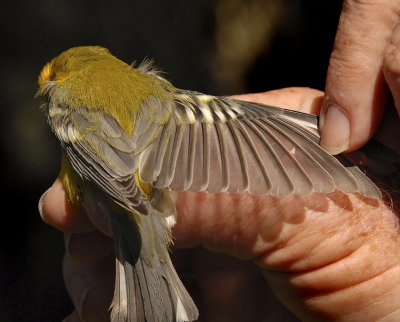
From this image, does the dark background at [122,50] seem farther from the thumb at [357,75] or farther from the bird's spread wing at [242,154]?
the thumb at [357,75]

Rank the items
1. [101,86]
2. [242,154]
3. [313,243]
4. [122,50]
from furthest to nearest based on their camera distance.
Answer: [122,50]
[101,86]
[242,154]
[313,243]

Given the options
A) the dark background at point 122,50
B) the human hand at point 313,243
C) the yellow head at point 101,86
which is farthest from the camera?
the dark background at point 122,50

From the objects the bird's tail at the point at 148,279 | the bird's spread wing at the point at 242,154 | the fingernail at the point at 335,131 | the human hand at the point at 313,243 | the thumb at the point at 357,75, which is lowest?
the bird's tail at the point at 148,279

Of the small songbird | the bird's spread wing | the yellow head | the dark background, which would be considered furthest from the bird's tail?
the dark background

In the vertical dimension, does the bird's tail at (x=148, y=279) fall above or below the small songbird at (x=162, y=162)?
below

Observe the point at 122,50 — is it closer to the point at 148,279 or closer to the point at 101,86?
the point at 101,86

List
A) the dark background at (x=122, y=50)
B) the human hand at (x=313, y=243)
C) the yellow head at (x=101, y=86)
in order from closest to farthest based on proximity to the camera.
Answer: the human hand at (x=313, y=243) < the yellow head at (x=101, y=86) < the dark background at (x=122, y=50)

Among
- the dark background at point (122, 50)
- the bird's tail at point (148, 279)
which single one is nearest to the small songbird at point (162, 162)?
the bird's tail at point (148, 279)

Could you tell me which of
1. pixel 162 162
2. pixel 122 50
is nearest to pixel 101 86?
pixel 162 162

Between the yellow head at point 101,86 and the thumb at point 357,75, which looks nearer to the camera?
the thumb at point 357,75
